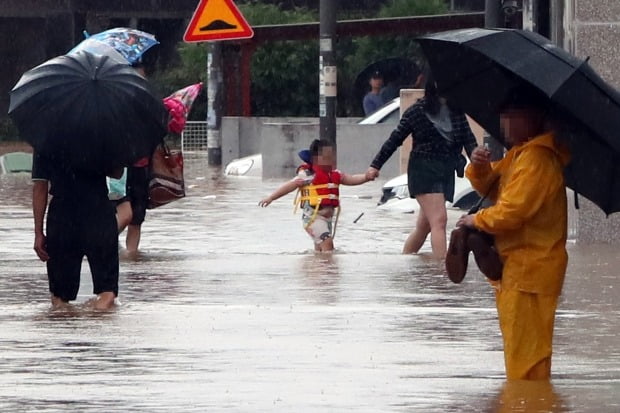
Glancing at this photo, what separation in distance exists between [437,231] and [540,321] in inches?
219

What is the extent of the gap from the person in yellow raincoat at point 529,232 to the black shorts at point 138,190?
6.15 meters

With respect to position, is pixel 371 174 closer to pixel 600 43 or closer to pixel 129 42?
pixel 129 42

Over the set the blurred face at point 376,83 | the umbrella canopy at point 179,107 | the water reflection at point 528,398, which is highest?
the umbrella canopy at point 179,107

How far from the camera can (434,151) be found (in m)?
12.7

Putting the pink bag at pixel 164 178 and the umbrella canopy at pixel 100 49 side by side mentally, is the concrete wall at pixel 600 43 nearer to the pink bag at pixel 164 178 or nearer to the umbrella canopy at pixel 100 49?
the pink bag at pixel 164 178

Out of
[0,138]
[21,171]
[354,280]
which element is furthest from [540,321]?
[0,138]

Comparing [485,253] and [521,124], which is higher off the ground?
[521,124]

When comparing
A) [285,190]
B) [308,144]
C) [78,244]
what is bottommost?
[308,144]

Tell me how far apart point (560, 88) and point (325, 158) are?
678cm

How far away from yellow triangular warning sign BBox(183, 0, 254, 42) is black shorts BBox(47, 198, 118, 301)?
447 inches

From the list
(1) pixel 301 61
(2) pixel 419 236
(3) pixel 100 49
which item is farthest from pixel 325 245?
(1) pixel 301 61

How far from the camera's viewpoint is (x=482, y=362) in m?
7.90

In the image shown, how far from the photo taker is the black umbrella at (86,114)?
957 centimetres

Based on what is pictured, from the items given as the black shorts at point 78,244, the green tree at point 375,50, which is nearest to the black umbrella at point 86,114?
the black shorts at point 78,244
